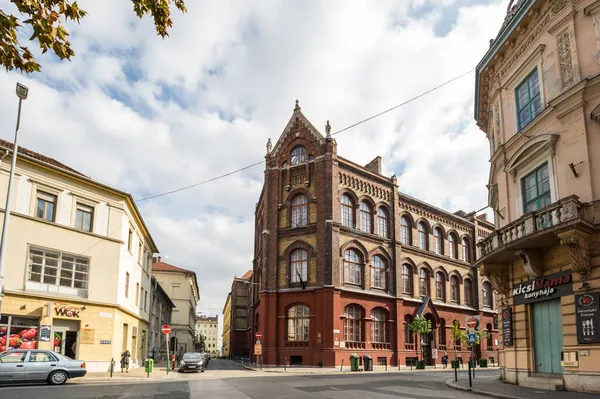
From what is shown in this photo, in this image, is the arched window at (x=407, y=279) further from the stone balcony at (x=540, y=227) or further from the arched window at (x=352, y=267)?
the stone balcony at (x=540, y=227)

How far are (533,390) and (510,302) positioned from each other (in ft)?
13.6

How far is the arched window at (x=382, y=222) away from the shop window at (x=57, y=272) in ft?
75.2

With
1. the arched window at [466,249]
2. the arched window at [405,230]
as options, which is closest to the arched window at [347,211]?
the arched window at [405,230]

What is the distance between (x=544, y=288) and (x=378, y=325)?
78.0ft

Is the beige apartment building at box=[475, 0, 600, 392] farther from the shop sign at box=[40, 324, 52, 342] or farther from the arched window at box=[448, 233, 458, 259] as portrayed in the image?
the arched window at box=[448, 233, 458, 259]

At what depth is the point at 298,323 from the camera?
37.4 metres

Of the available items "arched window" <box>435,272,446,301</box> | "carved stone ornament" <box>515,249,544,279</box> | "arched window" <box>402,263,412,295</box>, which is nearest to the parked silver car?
"carved stone ornament" <box>515,249,544,279</box>

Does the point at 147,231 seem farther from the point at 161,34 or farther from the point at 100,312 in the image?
the point at 161,34

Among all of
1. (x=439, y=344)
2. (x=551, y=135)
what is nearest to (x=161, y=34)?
(x=551, y=135)

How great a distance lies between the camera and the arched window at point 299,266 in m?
38.2

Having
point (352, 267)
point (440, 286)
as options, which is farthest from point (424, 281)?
point (352, 267)

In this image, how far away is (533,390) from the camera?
54.2 ft

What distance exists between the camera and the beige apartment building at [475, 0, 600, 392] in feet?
50.2

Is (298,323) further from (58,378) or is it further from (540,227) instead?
(540,227)
